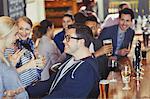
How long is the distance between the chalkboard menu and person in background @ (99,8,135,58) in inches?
98.7

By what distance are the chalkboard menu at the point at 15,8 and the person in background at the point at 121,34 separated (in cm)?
251

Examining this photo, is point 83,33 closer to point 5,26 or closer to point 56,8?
point 5,26

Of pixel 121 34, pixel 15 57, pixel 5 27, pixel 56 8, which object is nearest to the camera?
pixel 5 27

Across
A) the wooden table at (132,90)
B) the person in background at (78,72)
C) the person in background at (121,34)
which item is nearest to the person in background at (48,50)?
the person in background at (121,34)

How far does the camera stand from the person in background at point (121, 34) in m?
4.62

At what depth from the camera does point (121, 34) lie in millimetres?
4719

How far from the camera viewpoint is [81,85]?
2.54m

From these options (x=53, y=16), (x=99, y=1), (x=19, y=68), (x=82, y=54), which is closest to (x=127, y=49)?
(x=19, y=68)

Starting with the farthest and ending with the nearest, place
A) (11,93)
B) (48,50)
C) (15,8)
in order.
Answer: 1. (15,8)
2. (48,50)
3. (11,93)

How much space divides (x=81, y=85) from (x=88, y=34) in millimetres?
506

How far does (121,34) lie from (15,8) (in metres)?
2.83

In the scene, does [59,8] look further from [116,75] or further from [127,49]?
[116,75]

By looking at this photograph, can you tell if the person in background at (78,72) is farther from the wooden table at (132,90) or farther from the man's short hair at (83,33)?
the wooden table at (132,90)

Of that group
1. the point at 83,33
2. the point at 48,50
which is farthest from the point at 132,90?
the point at 48,50
